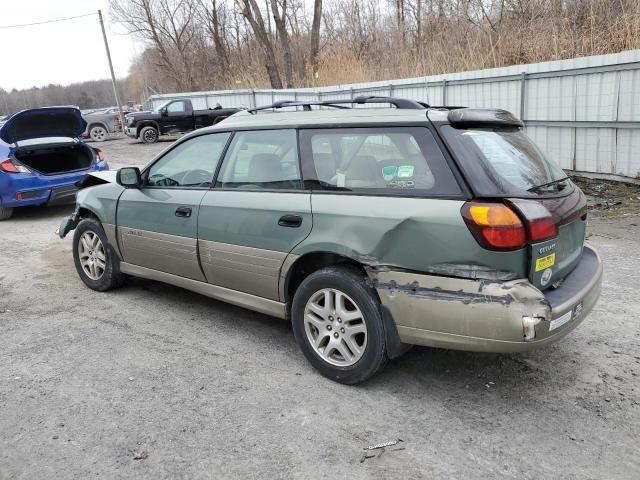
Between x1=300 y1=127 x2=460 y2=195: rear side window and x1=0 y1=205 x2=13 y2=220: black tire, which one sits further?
x1=0 y1=205 x2=13 y2=220: black tire

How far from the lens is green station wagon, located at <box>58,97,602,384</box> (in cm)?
269

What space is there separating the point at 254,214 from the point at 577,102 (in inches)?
302

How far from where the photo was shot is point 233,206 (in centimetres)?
373

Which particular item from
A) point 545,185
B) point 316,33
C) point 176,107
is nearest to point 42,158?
point 545,185

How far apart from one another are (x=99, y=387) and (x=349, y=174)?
204 cm

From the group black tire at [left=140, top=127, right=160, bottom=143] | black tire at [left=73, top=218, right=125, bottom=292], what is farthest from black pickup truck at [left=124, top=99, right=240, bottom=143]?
black tire at [left=73, top=218, right=125, bottom=292]

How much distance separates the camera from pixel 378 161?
3162mm

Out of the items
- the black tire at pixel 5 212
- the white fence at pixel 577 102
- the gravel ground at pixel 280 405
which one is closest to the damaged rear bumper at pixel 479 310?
the gravel ground at pixel 280 405

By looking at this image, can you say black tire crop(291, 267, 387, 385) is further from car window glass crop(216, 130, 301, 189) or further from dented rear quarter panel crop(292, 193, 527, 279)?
car window glass crop(216, 130, 301, 189)

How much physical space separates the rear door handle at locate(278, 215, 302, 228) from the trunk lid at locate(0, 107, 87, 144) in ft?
23.5

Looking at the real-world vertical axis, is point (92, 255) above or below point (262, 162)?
below

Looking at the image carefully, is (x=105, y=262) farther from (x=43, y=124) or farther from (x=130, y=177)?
(x=43, y=124)

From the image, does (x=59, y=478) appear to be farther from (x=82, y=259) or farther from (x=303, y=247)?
(x=82, y=259)

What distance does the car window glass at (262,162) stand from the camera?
3.54 metres
